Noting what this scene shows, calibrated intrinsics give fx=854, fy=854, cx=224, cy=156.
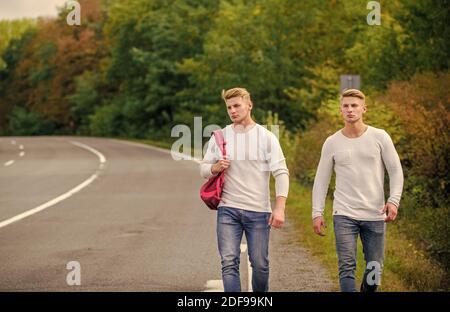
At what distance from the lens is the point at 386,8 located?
32.0m

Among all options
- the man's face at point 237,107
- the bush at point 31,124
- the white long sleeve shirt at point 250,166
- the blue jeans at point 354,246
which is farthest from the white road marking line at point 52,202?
the bush at point 31,124

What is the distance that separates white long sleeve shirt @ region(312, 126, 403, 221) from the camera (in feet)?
21.4

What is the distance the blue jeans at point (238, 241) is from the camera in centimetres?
661

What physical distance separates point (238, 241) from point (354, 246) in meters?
0.90

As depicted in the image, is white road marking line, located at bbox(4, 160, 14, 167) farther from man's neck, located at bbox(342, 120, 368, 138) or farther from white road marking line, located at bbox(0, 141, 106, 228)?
man's neck, located at bbox(342, 120, 368, 138)

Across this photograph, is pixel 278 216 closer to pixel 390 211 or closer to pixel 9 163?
pixel 390 211

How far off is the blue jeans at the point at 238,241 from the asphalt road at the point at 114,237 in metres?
1.79

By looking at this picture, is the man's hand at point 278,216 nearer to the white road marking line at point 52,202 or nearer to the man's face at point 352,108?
the man's face at point 352,108

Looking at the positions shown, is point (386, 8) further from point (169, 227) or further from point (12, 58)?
point (12, 58)

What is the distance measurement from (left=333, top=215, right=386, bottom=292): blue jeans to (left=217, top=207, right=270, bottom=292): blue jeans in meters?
0.58

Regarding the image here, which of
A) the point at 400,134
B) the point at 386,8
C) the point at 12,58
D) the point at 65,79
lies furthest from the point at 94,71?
the point at 400,134

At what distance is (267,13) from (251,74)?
3.04m

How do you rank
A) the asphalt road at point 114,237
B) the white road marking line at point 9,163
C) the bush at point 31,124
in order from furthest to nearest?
the bush at point 31,124
the white road marking line at point 9,163
the asphalt road at point 114,237

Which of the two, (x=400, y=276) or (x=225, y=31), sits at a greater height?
(x=225, y=31)
